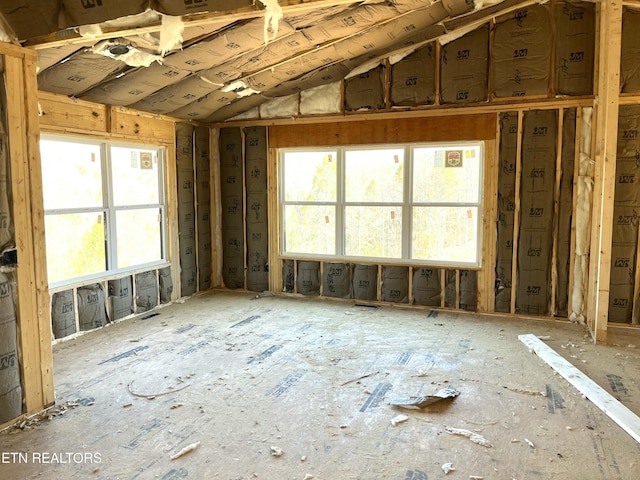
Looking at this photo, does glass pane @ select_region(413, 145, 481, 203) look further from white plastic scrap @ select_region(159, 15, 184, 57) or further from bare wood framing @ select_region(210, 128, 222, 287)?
white plastic scrap @ select_region(159, 15, 184, 57)

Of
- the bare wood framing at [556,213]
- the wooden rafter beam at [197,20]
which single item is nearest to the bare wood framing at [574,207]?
the bare wood framing at [556,213]

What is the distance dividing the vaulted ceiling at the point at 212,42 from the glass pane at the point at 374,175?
108 centimetres

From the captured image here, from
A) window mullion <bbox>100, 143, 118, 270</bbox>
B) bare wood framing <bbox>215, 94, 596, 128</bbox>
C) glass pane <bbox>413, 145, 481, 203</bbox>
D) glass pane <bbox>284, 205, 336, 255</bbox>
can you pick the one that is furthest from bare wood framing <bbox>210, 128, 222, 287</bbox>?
glass pane <bbox>413, 145, 481, 203</bbox>

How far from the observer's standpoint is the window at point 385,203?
560 cm

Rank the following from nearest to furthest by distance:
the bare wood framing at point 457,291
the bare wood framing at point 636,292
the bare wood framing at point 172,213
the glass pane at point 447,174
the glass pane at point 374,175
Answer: the bare wood framing at point 636,292
the glass pane at point 447,174
the bare wood framing at point 457,291
the glass pane at point 374,175
the bare wood framing at point 172,213

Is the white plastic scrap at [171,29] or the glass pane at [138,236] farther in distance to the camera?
the glass pane at [138,236]

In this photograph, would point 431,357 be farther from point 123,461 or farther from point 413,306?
point 123,461

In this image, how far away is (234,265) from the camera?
6883 millimetres

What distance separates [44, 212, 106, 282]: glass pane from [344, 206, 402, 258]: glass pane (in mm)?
3016

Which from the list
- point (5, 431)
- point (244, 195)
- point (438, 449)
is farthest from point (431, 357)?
point (244, 195)

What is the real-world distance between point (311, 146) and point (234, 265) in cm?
213

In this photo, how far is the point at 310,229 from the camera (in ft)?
21.1

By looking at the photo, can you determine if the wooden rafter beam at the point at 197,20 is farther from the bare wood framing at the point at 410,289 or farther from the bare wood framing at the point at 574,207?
the bare wood framing at the point at 410,289

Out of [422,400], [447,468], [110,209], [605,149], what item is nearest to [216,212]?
[110,209]
